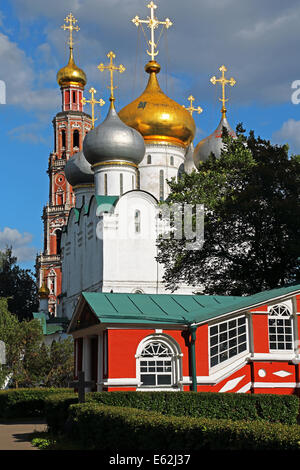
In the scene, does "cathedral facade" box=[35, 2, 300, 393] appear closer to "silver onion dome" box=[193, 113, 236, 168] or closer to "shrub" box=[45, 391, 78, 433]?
"silver onion dome" box=[193, 113, 236, 168]

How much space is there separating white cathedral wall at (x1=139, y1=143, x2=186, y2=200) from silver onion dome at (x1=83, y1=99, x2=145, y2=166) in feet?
11.6

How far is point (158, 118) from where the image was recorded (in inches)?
1695

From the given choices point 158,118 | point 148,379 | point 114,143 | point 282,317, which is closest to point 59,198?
point 158,118

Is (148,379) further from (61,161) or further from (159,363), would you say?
(61,161)

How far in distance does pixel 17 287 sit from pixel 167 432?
56008 millimetres

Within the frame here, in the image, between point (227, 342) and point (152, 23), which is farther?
point (152, 23)

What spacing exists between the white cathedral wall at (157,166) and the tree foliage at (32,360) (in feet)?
59.4

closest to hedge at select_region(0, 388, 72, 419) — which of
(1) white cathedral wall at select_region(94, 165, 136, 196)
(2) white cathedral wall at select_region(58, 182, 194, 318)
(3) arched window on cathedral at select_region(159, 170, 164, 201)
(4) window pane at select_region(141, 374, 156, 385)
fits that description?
(4) window pane at select_region(141, 374, 156, 385)

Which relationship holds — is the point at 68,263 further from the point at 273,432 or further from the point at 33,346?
the point at 273,432

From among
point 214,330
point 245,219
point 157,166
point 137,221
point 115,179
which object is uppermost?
point 157,166

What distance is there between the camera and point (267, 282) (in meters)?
21.6

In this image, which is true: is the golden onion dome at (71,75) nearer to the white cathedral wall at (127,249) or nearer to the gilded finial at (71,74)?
the gilded finial at (71,74)

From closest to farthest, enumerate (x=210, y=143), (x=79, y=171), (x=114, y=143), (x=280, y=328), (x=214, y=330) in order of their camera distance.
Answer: (x=214, y=330)
(x=280, y=328)
(x=114, y=143)
(x=210, y=143)
(x=79, y=171)

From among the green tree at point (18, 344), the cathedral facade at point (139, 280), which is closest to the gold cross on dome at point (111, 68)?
the cathedral facade at point (139, 280)
